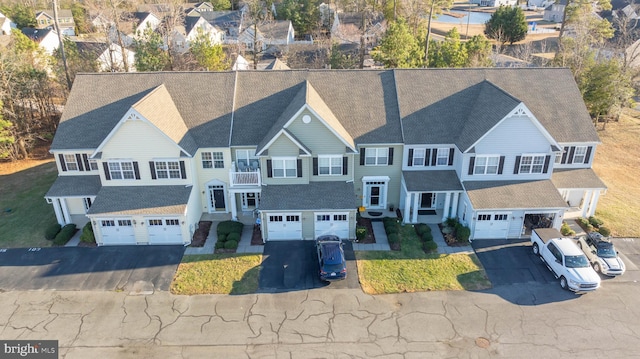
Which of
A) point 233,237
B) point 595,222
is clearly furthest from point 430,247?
point 233,237

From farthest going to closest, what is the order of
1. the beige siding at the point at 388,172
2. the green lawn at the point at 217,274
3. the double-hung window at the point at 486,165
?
the beige siding at the point at 388,172 → the double-hung window at the point at 486,165 → the green lawn at the point at 217,274

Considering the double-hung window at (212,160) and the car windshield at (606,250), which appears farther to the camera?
the double-hung window at (212,160)

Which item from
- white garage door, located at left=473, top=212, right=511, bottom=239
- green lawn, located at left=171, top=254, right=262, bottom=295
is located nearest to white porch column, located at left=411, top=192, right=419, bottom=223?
white garage door, located at left=473, top=212, right=511, bottom=239

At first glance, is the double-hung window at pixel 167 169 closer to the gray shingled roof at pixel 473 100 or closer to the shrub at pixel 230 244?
the shrub at pixel 230 244

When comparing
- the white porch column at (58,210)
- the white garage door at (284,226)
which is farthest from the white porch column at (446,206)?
the white porch column at (58,210)

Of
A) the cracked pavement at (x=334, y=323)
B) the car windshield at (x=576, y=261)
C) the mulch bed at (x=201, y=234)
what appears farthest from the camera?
the mulch bed at (x=201, y=234)

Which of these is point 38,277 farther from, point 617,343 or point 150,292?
point 617,343

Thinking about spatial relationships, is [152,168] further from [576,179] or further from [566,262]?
[576,179]
